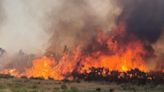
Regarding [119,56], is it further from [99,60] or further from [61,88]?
[61,88]

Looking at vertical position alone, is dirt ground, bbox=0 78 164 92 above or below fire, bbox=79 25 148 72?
below

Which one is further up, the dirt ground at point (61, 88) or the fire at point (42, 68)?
the fire at point (42, 68)

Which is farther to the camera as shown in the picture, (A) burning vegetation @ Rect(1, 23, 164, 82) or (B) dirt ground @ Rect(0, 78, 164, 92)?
(A) burning vegetation @ Rect(1, 23, 164, 82)

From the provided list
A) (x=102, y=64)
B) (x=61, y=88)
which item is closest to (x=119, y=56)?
(x=102, y=64)

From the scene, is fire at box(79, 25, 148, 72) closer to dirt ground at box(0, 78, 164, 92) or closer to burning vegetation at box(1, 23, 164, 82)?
Result: burning vegetation at box(1, 23, 164, 82)

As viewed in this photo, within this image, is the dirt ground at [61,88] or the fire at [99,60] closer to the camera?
the dirt ground at [61,88]

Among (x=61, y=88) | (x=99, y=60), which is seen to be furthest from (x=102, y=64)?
(x=61, y=88)

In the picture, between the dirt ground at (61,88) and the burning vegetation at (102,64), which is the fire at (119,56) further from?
the dirt ground at (61,88)

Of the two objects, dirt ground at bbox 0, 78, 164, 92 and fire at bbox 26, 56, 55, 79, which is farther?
fire at bbox 26, 56, 55, 79

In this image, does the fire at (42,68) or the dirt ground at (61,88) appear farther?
the fire at (42,68)

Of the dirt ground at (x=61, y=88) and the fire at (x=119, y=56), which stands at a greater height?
the fire at (x=119, y=56)

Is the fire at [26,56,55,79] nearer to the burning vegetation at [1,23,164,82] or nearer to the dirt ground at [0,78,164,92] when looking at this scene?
the burning vegetation at [1,23,164,82]

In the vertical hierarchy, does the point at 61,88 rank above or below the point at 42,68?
below

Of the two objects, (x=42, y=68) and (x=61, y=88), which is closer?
(x=61, y=88)
